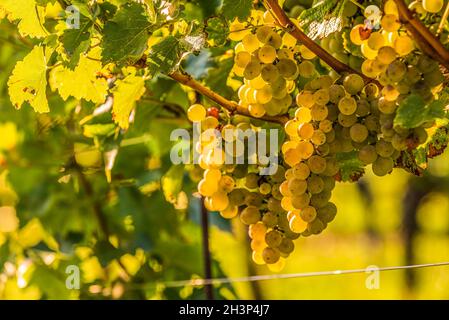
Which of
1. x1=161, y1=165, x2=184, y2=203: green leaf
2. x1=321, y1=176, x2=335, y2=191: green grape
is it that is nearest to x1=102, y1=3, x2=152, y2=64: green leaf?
x1=321, y1=176, x2=335, y2=191: green grape

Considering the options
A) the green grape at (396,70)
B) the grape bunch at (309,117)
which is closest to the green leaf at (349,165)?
the grape bunch at (309,117)

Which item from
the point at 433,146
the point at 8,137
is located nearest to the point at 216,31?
the point at 433,146

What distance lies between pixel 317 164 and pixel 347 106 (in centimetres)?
7

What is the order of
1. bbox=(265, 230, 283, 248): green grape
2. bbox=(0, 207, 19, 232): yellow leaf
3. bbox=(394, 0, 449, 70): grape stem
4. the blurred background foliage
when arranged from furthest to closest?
bbox=(0, 207, 19, 232): yellow leaf
the blurred background foliage
bbox=(265, 230, 283, 248): green grape
bbox=(394, 0, 449, 70): grape stem

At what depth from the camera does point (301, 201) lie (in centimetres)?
79

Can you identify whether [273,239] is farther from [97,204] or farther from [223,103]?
[97,204]

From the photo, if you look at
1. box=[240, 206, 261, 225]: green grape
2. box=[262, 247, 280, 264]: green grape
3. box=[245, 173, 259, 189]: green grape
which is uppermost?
box=[245, 173, 259, 189]: green grape

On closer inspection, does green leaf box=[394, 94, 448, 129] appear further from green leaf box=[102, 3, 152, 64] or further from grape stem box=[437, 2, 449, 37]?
green leaf box=[102, 3, 152, 64]

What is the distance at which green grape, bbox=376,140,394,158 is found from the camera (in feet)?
2.44

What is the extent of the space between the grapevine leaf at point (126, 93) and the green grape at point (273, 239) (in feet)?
0.81

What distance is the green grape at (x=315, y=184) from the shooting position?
0.79 metres

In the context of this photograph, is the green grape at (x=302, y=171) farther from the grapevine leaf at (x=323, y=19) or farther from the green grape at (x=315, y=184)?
the grapevine leaf at (x=323, y=19)
